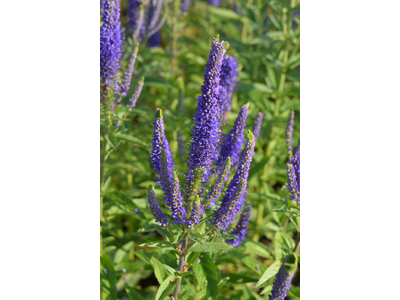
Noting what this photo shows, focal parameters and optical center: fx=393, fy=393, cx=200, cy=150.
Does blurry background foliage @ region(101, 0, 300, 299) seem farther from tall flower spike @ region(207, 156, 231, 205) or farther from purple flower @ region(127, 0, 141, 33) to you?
tall flower spike @ region(207, 156, 231, 205)

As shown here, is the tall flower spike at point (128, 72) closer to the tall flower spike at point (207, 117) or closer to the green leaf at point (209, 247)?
the tall flower spike at point (207, 117)

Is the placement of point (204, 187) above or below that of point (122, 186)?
above

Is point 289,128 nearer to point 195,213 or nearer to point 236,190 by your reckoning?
point 236,190

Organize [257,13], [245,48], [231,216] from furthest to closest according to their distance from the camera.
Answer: [257,13] → [245,48] → [231,216]

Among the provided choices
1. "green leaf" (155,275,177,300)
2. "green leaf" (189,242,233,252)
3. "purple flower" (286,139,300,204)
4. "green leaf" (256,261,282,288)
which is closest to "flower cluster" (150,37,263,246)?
"green leaf" (189,242,233,252)

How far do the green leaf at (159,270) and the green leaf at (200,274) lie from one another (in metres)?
0.19

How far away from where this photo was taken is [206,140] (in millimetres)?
1986

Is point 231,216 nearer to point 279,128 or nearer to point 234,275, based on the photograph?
point 234,275

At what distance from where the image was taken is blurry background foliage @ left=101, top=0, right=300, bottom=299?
304 centimetres

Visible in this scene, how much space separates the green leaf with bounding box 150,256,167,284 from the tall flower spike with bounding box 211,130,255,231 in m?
0.53

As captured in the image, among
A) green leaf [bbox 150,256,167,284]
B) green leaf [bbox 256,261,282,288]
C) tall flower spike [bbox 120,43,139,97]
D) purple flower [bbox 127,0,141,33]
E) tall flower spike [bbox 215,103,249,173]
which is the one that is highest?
purple flower [bbox 127,0,141,33]
